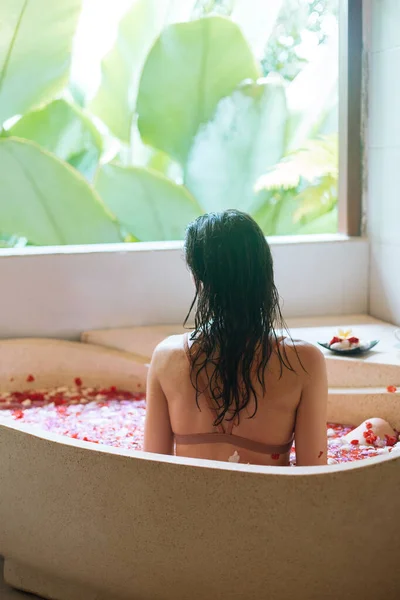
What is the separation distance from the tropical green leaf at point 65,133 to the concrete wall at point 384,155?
4.36 feet

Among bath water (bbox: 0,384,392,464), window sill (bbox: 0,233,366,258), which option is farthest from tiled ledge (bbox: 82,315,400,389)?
window sill (bbox: 0,233,366,258)

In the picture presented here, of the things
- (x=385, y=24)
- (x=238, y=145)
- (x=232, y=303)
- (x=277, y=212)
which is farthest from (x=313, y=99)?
(x=232, y=303)

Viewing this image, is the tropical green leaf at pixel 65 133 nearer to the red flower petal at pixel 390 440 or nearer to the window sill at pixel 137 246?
the window sill at pixel 137 246

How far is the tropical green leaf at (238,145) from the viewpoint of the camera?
453 cm

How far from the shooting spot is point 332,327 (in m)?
3.96

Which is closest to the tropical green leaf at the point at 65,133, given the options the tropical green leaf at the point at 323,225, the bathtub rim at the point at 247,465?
the tropical green leaf at the point at 323,225

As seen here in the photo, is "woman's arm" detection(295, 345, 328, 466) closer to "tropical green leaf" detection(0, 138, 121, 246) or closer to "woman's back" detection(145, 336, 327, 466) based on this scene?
"woman's back" detection(145, 336, 327, 466)

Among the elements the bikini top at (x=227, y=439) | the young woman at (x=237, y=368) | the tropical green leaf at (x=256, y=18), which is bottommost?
the bikini top at (x=227, y=439)

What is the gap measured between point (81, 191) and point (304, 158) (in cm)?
112

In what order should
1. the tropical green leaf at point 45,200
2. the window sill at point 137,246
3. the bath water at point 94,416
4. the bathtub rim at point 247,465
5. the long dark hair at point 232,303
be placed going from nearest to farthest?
the bathtub rim at point 247,465
the long dark hair at point 232,303
the bath water at point 94,416
the window sill at point 137,246
the tropical green leaf at point 45,200

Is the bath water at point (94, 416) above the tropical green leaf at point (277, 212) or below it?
below

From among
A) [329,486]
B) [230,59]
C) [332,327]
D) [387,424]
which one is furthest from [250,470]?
[230,59]

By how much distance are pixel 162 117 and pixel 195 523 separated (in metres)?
2.83

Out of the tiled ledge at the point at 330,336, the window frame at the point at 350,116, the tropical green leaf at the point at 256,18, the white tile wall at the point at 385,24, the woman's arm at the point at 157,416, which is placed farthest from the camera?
the tropical green leaf at the point at 256,18
